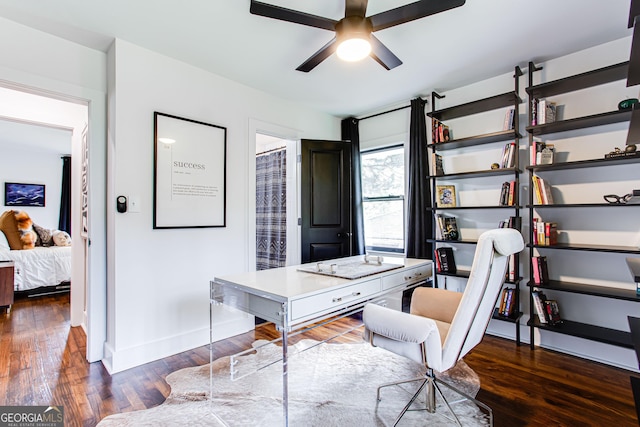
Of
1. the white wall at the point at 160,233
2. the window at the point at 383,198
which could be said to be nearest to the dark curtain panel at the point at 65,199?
the white wall at the point at 160,233

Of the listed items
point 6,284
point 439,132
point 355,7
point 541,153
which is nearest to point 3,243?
point 6,284

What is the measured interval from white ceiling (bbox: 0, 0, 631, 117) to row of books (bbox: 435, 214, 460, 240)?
143cm

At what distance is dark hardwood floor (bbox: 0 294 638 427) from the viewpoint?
1.85 metres

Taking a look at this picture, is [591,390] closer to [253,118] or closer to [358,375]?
[358,375]

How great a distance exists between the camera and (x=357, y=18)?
1.84m

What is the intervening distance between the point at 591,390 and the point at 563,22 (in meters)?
2.54

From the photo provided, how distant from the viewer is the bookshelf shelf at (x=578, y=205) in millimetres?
2320

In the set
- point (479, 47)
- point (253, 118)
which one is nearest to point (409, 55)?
point (479, 47)

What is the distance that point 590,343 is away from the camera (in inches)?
101

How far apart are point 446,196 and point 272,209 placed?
7.61 ft

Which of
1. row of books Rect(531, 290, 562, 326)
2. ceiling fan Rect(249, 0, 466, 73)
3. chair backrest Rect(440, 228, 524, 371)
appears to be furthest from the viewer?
row of books Rect(531, 290, 562, 326)

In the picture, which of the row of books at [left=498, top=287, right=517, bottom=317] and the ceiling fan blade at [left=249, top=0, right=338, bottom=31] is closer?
the ceiling fan blade at [left=249, top=0, right=338, bottom=31]

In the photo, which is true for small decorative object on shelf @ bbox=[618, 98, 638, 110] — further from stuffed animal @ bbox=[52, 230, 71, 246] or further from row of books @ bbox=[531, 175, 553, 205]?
stuffed animal @ bbox=[52, 230, 71, 246]

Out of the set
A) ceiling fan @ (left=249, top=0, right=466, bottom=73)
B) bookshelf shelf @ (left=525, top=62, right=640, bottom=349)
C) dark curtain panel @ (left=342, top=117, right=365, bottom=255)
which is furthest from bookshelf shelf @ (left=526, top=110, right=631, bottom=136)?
dark curtain panel @ (left=342, top=117, right=365, bottom=255)
